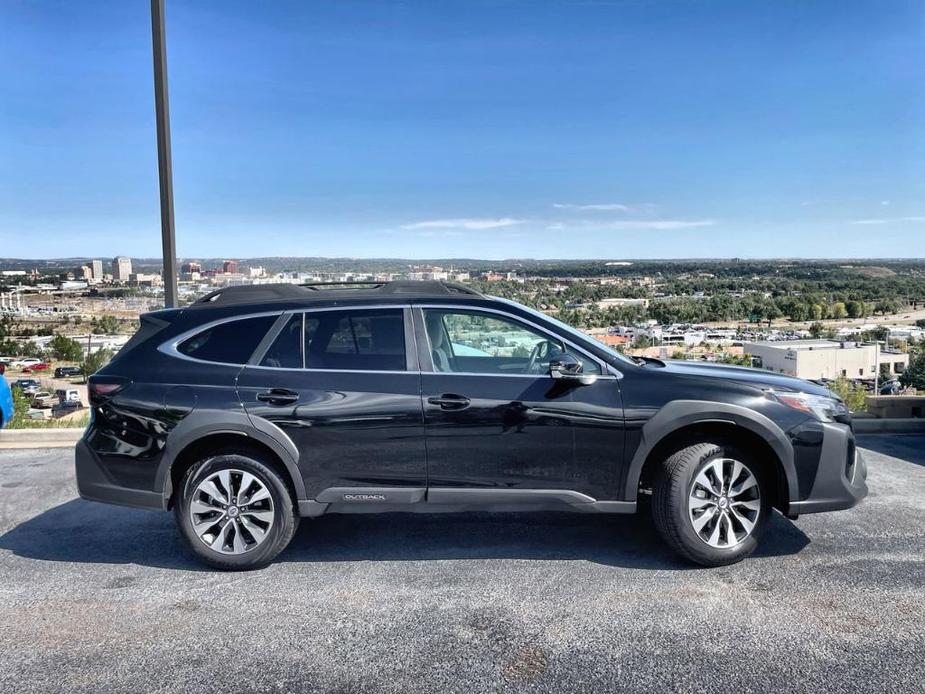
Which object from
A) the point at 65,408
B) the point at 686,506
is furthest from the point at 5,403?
the point at 686,506

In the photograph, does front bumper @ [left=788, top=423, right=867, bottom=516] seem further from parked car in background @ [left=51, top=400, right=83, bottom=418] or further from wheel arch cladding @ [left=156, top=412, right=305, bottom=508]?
parked car in background @ [left=51, top=400, right=83, bottom=418]

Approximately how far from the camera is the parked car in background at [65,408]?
8452 mm

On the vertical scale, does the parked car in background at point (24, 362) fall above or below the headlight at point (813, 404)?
below

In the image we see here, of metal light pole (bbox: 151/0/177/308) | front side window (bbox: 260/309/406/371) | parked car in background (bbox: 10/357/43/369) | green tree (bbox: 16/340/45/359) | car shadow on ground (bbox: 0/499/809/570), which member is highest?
metal light pole (bbox: 151/0/177/308)

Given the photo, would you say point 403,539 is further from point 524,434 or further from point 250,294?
point 250,294

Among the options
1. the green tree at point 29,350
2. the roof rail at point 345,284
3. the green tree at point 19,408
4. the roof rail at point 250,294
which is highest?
the roof rail at point 345,284

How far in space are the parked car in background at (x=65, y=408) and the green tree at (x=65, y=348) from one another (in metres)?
1.29

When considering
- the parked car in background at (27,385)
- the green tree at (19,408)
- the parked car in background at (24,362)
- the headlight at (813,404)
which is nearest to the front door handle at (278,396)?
the headlight at (813,404)

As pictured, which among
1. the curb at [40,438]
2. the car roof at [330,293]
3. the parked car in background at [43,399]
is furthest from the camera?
the parked car in background at [43,399]

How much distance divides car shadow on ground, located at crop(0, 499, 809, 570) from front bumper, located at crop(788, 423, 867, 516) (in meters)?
0.42

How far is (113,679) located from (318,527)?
6.76 feet

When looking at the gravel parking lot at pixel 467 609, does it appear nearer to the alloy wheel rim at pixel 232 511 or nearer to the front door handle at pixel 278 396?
the alloy wheel rim at pixel 232 511

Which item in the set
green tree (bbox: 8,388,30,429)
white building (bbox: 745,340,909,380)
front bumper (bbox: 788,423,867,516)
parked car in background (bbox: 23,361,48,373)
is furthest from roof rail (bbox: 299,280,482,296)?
parked car in background (bbox: 23,361,48,373)

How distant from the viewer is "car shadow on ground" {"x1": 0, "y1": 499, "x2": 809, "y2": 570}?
4.41 meters
